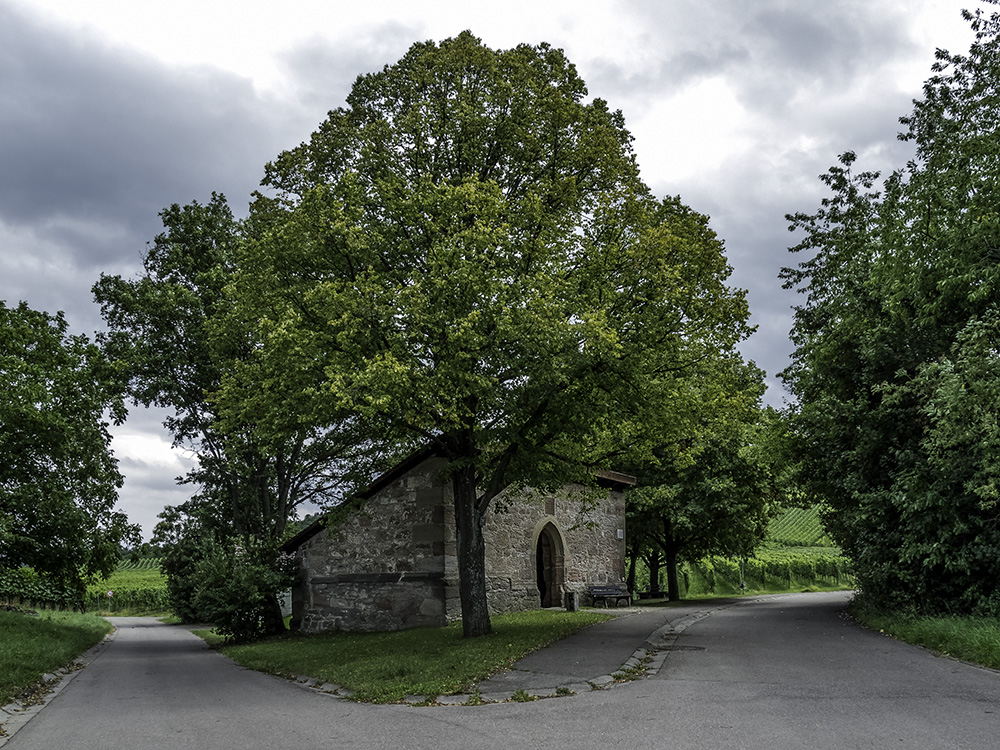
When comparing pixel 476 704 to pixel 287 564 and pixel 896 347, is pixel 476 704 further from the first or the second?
pixel 287 564

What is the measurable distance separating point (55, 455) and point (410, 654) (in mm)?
11320

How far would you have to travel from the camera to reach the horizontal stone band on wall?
17812 mm

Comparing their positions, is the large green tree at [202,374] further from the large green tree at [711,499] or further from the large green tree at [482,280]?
the large green tree at [711,499]

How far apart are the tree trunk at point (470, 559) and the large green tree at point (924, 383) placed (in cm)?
753

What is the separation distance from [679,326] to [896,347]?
532 centimetres

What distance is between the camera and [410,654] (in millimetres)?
12500

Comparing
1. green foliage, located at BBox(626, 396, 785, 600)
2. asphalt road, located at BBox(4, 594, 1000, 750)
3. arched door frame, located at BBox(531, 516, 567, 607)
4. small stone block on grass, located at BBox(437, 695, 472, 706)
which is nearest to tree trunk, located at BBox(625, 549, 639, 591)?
green foliage, located at BBox(626, 396, 785, 600)

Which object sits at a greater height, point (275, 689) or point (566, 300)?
point (566, 300)

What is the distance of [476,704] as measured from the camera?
8.47m

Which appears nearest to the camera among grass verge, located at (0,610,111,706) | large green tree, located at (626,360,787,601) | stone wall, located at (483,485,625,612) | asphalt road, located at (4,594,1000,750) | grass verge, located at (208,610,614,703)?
asphalt road, located at (4,594,1000,750)

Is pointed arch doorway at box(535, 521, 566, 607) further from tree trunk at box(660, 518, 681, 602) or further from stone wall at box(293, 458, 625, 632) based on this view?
tree trunk at box(660, 518, 681, 602)

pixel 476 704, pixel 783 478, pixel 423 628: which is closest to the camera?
pixel 476 704

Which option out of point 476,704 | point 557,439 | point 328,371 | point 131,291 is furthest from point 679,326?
point 131,291

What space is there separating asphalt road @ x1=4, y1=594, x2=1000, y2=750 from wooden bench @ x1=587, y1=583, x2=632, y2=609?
11077 mm
